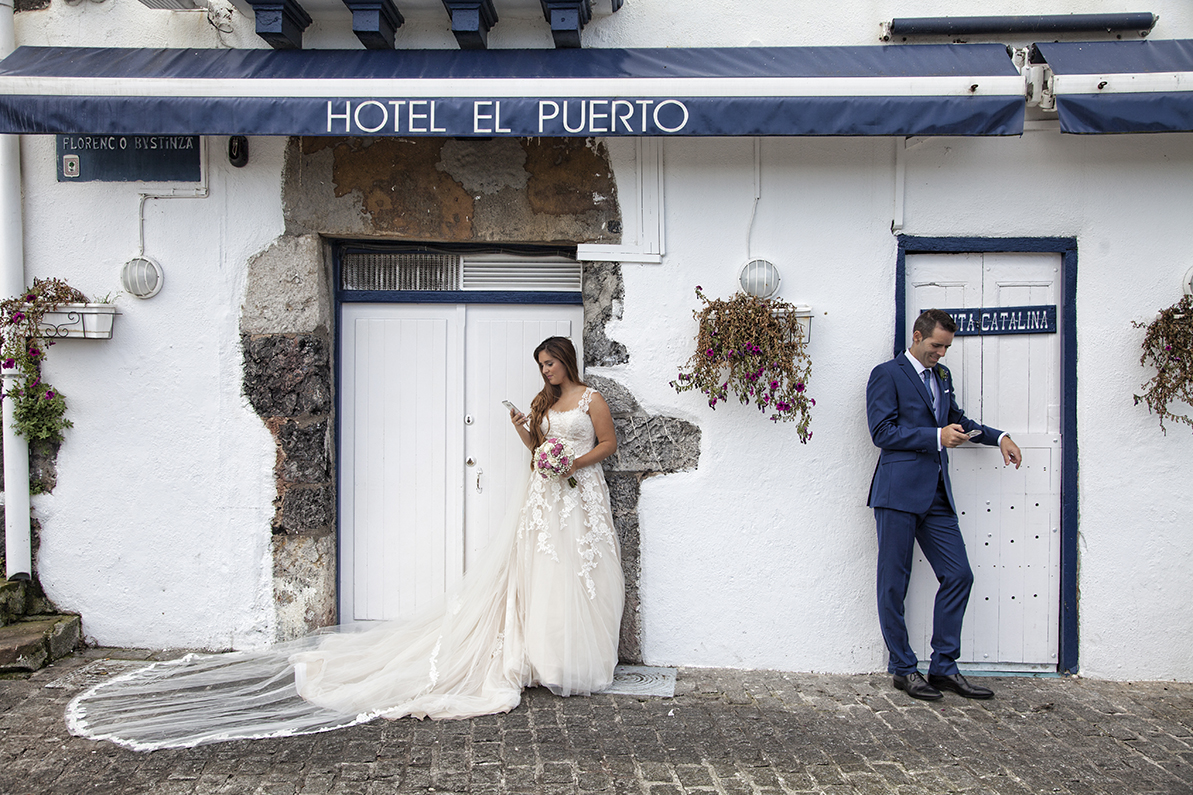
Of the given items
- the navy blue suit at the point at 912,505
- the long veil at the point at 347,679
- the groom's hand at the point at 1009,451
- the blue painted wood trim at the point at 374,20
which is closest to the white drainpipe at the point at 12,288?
the long veil at the point at 347,679

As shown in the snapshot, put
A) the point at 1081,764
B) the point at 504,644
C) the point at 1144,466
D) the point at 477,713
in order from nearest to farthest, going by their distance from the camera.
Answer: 1. the point at 1081,764
2. the point at 477,713
3. the point at 504,644
4. the point at 1144,466

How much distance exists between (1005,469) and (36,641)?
17.8 feet

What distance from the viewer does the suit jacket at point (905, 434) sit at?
4137mm

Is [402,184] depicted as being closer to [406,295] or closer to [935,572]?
[406,295]

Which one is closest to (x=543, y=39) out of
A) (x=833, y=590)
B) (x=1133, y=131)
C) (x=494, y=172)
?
(x=494, y=172)

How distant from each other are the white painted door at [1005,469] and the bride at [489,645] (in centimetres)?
188

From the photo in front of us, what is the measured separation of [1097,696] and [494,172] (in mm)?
4360

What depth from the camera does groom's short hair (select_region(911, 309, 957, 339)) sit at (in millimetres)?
4090

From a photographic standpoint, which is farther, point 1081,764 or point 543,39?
point 543,39

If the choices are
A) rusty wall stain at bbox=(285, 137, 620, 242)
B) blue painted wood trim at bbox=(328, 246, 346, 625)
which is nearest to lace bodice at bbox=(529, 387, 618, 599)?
rusty wall stain at bbox=(285, 137, 620, 242)

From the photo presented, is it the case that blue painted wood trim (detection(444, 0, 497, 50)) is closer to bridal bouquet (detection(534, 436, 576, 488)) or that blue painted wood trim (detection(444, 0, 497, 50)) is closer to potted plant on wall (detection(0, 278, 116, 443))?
bridal bouquet (detection(534, 436, 576, 488))

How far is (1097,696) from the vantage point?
4.25 metres

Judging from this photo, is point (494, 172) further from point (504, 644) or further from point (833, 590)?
point (833, 590)

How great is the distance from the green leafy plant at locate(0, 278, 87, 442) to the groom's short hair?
465cm
